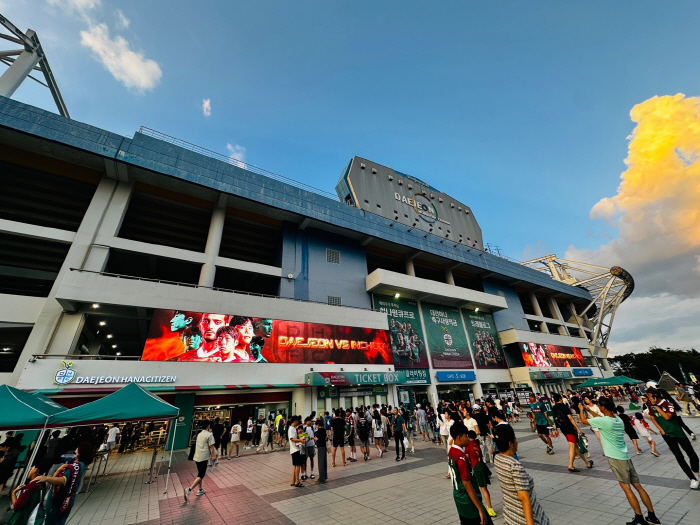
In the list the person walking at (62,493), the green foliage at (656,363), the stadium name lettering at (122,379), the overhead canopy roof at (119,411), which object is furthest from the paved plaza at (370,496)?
the green foliage at (656,363)

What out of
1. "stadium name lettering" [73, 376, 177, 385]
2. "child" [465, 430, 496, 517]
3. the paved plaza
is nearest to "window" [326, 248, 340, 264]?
"stadium name lettering" [73, 376, 177, 385]

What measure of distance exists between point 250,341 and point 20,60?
97.1 ft

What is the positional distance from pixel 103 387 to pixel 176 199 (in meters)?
14.3

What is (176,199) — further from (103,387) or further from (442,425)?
(442,425)

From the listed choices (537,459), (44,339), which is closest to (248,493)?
(537,459)

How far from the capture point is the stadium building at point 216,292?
1648 centimetres

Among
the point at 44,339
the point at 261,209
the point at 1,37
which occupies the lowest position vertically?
the point at 44,339

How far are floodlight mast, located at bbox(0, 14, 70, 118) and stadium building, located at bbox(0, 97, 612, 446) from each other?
8.69 m

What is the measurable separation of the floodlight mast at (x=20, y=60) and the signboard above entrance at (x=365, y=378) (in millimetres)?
30693

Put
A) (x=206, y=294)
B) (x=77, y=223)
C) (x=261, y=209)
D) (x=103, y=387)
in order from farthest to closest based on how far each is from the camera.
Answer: (x=261, y=209) < (x=77, y=223) < (x=206, y=294) < (x=103, y=387)

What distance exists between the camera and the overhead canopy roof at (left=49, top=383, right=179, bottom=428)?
780 cm

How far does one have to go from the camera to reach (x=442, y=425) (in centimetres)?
1129

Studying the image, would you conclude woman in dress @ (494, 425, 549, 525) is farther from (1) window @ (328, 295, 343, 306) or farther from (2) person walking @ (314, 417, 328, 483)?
(1) window @ (328, 295, 343, 306)

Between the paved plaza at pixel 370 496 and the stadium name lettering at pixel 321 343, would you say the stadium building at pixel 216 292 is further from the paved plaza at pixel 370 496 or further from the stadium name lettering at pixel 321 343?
the paved plaza at pixel 370 496
